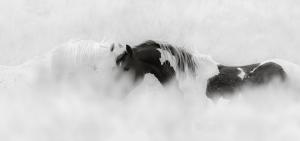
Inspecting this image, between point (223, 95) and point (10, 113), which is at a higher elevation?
point (223, 95)

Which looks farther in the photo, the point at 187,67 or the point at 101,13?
the point at 101,13

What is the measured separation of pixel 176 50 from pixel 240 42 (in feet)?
23.5

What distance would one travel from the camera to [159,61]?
784cm

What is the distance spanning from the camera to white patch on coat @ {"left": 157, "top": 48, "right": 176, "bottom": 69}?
7789 mm

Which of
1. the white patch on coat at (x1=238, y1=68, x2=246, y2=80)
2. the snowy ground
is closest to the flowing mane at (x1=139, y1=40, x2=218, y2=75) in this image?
the snowy ground

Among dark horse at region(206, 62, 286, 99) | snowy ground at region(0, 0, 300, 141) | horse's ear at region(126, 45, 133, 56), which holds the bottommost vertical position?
snowy ground at region(0, 0, 300, 141)

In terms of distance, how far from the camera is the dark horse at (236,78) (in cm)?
771

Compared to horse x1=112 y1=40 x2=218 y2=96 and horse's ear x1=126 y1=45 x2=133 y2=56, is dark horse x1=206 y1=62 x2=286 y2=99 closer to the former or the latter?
horse x1=112 y1=40 x2=218 y2=96

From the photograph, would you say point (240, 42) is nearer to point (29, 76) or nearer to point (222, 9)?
point (222, 9)

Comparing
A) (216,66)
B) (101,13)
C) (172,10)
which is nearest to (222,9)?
(172,10)

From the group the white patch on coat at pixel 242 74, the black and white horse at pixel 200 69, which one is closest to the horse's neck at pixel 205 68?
the black and white horse at pixel 200 69

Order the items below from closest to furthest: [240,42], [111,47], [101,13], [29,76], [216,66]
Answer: [111,47], [216,66], [29,76], [240,42], [101,13]

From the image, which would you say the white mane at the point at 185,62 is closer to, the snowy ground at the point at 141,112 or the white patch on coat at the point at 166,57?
the white patch on coat at the point at 166,57

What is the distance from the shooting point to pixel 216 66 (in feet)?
26.6
